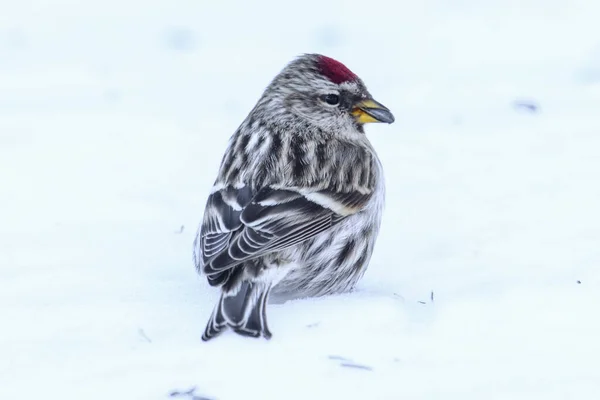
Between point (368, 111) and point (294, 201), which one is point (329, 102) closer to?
point (368, 111)

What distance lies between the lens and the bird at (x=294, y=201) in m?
3.96

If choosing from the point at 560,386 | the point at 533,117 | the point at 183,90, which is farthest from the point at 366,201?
the point at 183,90

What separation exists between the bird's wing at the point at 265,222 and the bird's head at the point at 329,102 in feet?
1.66

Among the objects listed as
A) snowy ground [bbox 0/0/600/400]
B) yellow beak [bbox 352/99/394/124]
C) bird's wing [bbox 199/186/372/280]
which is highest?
yellow beak [bbox 352/99/394/124]

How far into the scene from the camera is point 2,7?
7.75 metres

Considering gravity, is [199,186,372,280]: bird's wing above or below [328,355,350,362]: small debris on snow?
above

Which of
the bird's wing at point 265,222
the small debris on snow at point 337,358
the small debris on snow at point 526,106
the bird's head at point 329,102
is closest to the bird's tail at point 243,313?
the bird's wing at point 265,222

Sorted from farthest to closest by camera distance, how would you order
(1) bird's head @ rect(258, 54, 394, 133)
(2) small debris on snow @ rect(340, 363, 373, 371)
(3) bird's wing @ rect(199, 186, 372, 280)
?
(1) bird's head @ rect(258, 54, 394, 133) < (3) bird's wing @ rect(199, 186, 372, 280) < (2) small debris on snow @ rect(340, 363, 373, 371)

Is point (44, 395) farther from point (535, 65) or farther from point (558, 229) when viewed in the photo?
point (535, 65)

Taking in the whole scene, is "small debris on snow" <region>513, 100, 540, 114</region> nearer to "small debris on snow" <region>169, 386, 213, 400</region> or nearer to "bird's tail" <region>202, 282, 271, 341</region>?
"bird's tail" <region>202, 282, 271, 341</region>

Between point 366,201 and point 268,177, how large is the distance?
1.35 ft

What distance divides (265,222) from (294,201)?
173mm

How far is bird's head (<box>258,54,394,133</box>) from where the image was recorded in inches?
187

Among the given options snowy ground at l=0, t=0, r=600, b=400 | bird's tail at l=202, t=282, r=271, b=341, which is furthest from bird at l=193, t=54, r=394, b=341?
snowy ground at l=0, t=0, r=600, b=400
